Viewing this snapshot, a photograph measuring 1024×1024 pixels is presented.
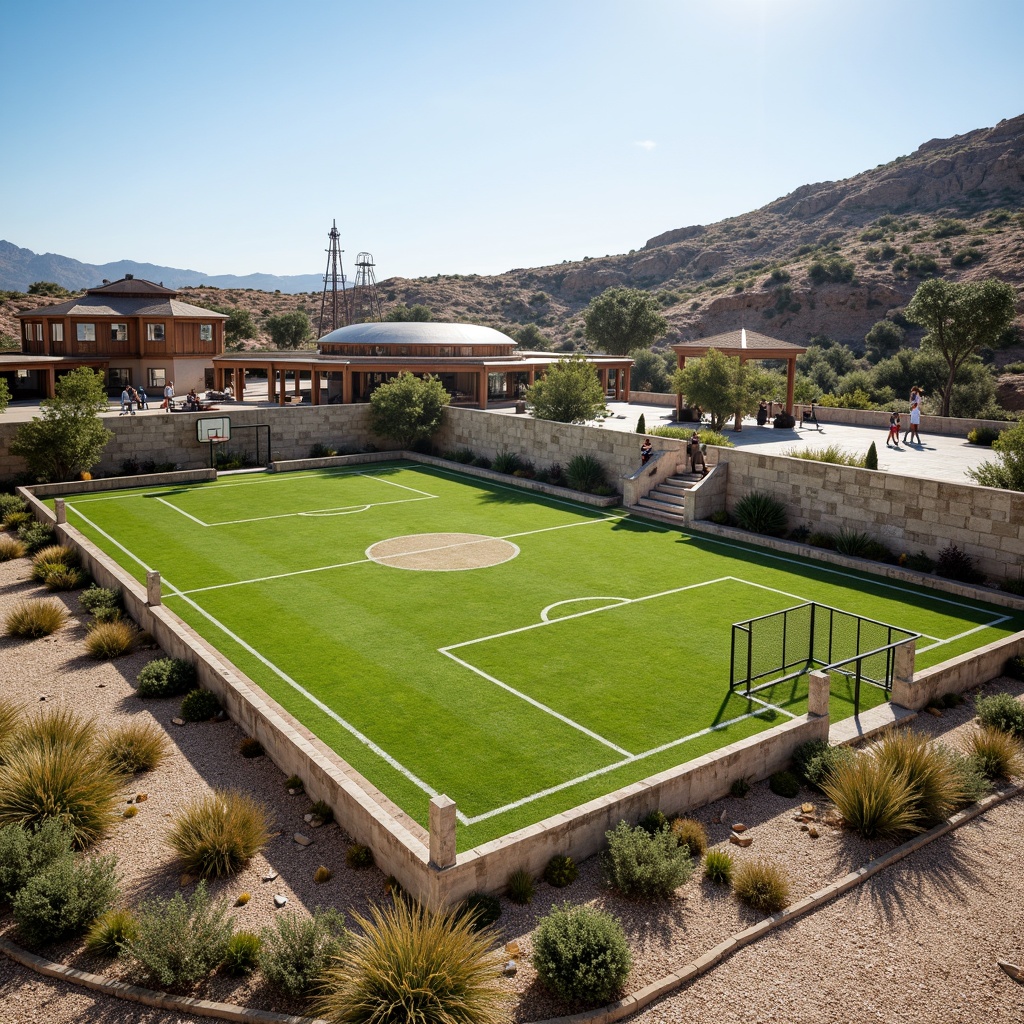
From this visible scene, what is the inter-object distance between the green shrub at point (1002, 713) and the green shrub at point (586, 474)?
2037cm

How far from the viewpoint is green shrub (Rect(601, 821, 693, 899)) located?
10.9 m

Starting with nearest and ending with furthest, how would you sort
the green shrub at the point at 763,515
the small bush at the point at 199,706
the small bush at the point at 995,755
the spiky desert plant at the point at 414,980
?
the spiky desert plant at the point at 414,980, the small bush at the point at 995,755, the small bush at the point at 199,706, the green shrub at the point at 763,515

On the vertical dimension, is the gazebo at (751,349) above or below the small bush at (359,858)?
above

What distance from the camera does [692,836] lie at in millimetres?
12117

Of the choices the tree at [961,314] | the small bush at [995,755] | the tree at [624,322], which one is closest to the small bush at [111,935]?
the small bush at [995,755]

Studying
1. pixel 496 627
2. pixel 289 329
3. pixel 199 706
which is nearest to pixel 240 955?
pixel 199 706

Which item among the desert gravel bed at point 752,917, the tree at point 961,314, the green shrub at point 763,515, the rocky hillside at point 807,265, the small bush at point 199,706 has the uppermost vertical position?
the rocky hillside at point 807,265

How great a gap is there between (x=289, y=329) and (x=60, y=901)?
79946 mm

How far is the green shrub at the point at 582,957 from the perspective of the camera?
9125 mm

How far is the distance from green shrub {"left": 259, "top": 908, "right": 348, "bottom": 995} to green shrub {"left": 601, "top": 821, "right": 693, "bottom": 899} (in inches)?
139

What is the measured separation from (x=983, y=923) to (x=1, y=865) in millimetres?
12109

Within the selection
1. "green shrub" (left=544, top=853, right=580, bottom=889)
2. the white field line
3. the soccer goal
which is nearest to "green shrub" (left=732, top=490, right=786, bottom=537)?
the soccer goal

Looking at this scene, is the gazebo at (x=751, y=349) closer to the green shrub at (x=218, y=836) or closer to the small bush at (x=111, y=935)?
the green shrub at (x=218, y=836)

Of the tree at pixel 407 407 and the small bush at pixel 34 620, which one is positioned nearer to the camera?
the small bush at pixel 34 620
